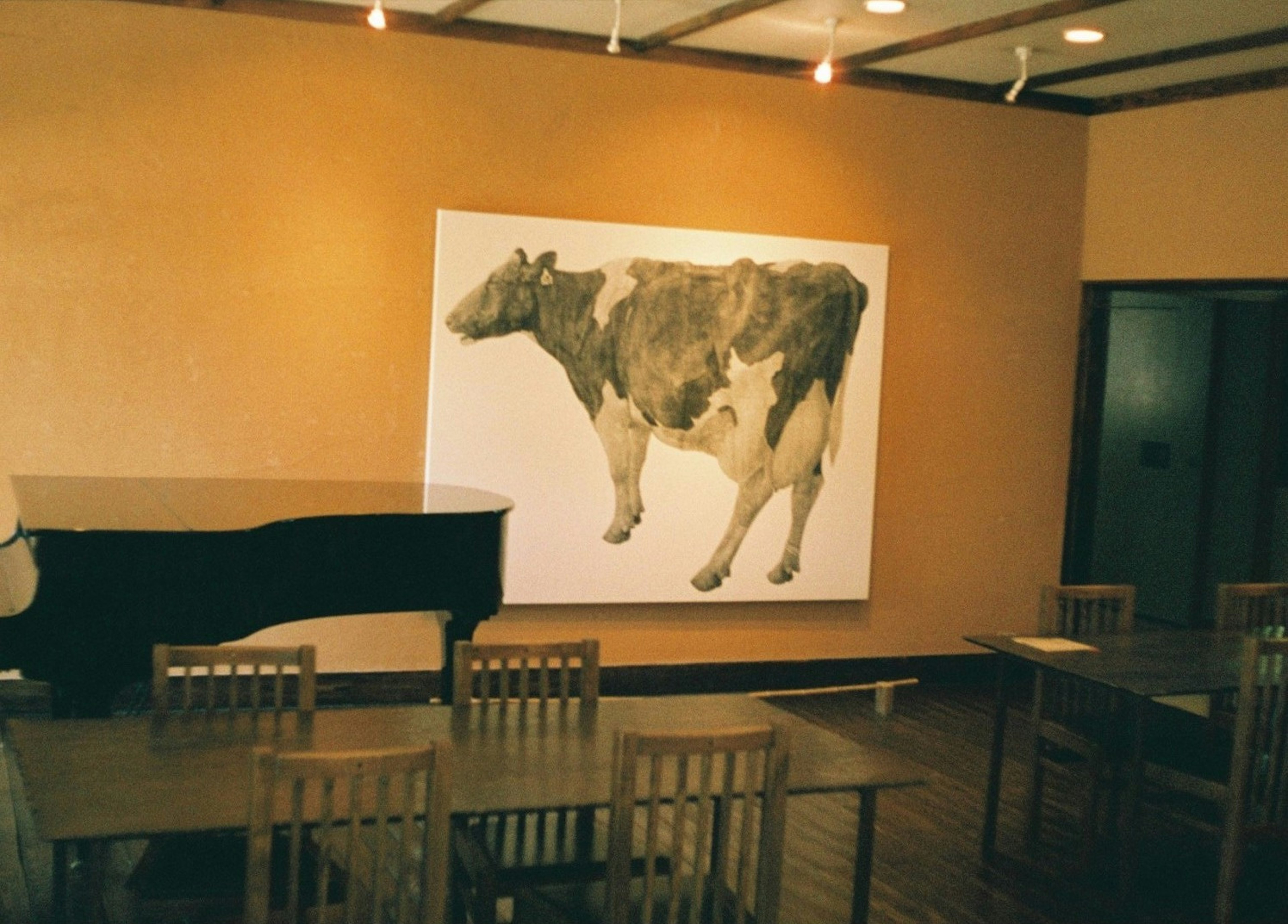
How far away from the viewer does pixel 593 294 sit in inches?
258

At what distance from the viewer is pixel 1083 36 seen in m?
5.91

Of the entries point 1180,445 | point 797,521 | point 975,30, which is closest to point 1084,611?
point 797,521

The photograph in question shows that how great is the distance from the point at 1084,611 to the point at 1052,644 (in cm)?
40

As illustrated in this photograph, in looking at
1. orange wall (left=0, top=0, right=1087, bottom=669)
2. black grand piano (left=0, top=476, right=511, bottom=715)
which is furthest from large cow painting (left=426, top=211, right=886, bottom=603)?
black grand piano (left=0, top=476, right=511, bottom=715)

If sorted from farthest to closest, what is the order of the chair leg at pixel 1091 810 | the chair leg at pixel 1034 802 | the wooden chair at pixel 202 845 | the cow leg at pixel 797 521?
the cow leg at pixel 797 521 < the chair leg at pixel 1034 802 < the chair leg at pixel 1091 810 < the wooden chair at pixel 202 845

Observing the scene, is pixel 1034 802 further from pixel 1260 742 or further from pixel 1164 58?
pixel 1164 58

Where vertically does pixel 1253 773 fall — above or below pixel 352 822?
below

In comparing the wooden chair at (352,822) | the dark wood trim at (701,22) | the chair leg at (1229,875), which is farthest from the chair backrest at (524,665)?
the dark wood trim at (701,22)

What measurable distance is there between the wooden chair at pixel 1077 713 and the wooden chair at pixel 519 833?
1729 mm

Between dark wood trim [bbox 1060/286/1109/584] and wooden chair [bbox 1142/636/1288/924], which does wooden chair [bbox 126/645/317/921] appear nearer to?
wooden chair [bbox 1142/636/1288/924]

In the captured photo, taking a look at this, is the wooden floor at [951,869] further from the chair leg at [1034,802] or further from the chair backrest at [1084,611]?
the chair backrest at [1084,611]

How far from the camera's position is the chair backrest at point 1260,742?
160 inches

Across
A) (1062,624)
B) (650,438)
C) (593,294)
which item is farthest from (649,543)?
(1062,624)

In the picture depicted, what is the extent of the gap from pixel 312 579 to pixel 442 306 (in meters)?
2.13
